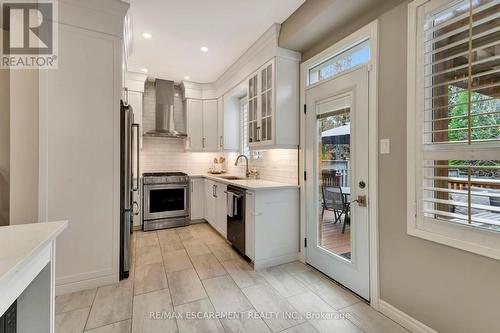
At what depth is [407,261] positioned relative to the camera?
5.68 feet

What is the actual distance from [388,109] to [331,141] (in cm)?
69

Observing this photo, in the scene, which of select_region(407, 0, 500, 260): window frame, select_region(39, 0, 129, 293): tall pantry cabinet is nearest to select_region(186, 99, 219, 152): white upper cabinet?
select_region(39, 0, 129, 293): tall pantry cabinet

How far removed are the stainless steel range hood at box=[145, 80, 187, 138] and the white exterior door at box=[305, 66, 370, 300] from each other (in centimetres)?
287

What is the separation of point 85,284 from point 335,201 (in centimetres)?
269

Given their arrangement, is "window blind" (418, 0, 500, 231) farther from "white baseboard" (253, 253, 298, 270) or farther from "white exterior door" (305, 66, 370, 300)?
"white baseboard" (253, 253, 298, 270)

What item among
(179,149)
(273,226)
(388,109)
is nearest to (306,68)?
(388,109)

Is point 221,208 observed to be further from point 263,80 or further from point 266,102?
point 263,80

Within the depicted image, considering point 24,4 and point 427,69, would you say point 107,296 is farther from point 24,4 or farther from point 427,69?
point 427,69

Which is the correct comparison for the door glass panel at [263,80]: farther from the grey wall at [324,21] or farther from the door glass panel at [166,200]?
the door glass panel at [166,200]

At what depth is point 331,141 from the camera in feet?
8.06

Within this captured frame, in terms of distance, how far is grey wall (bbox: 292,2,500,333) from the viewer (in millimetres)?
1358

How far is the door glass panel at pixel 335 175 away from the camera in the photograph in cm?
226

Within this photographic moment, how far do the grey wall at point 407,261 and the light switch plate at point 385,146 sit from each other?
0.03 metres

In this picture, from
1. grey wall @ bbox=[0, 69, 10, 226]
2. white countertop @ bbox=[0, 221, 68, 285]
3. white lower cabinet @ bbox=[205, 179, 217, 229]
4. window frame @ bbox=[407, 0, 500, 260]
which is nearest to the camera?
white countertop @ bbox=[0, 221, 68, 285]
